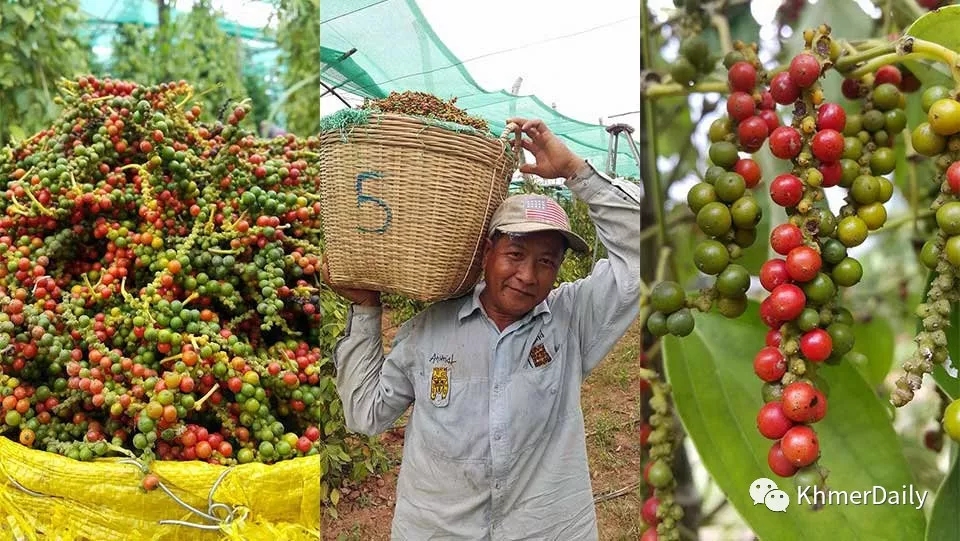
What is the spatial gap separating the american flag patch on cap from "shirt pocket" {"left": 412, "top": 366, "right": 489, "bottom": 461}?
297mm

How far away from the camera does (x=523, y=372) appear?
134cm

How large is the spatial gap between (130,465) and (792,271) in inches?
48.7

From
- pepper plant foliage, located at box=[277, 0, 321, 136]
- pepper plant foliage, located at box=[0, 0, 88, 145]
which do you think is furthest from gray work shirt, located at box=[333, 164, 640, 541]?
pepper plant foliage, located at box=[0, 0, 88, 145]

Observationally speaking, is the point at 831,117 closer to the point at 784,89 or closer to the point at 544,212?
the point at 784,89

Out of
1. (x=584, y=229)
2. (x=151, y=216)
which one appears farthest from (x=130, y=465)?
(x=584, y=229)

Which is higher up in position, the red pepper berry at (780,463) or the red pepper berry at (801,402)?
the red pepper berry at (801,402)

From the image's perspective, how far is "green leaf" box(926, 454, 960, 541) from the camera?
125 centimetres

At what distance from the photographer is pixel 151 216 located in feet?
5.40

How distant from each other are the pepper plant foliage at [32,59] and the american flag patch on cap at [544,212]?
153cm

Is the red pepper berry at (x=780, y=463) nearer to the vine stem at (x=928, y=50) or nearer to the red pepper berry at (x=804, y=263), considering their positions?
the red pepper berry at (x=804, y=263)

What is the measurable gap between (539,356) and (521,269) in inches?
6.1

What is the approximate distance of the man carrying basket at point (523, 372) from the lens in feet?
4.30

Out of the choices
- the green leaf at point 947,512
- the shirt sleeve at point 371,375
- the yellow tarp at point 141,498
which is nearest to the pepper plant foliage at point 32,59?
the yellow tarp at point 141,498

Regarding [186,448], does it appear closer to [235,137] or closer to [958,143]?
[235,137]
